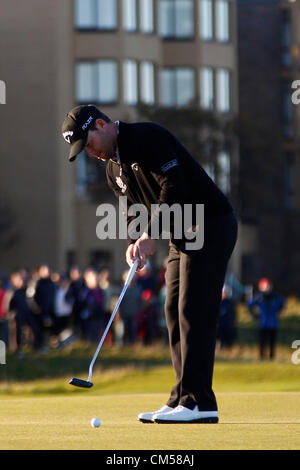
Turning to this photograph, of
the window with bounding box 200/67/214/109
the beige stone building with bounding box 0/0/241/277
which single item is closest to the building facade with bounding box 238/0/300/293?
the window with bounding box 200/67/214/109

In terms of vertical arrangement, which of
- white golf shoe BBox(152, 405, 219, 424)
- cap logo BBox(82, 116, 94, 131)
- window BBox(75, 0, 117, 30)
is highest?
window BBox(75, 0, 117, 30)

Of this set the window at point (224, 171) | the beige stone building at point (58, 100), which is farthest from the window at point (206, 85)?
the window at point (224, 171)

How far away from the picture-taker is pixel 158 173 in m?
7.42

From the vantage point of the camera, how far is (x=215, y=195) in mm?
7695

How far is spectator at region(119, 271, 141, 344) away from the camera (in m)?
28.2

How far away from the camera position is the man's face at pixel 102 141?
7422 millimetres

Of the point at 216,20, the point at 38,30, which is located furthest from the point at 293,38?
the point at 38,30

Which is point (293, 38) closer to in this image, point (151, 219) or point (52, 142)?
point (52, 142)

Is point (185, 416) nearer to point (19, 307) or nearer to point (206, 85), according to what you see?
point (19, 307)

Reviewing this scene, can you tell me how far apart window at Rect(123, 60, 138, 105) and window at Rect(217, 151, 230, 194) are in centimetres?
516

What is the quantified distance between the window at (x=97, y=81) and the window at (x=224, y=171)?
5685 millimetres

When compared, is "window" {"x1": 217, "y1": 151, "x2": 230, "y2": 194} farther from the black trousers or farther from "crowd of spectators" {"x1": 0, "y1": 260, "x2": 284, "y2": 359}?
the black trousers

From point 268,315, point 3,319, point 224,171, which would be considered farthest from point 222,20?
point 268,315

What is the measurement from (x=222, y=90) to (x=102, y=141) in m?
49.4
